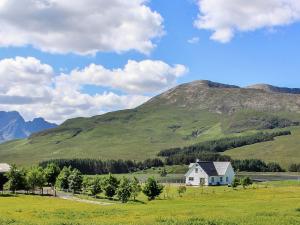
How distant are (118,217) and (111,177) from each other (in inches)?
2409

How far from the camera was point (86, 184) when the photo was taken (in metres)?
134

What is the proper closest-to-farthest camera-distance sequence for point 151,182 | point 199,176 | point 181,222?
point 181,222 → point 151,182 → point 199,176

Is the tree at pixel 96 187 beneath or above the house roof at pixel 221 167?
beneath

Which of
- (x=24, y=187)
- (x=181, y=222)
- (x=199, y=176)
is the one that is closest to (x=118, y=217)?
(x=181, y=222)

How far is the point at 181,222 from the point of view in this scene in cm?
4938

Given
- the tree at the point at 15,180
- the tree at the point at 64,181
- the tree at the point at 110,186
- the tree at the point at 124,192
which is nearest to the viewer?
the tree at the point at 124,192

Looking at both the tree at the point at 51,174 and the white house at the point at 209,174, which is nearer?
the tree at the point at 51,174

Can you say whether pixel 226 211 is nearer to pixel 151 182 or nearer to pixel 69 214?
pixel 69 214

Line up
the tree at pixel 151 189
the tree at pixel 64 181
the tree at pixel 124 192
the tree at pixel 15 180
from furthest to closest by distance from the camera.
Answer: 1. the tree at pixel 64 181
2. the tree at pixel 15 180
3. the tree at pixel 151 189
4. the tree at pixel 124 192

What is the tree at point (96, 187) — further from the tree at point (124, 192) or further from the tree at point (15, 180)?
the tree at point (15, 180)

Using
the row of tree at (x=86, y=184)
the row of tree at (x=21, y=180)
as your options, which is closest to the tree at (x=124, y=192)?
the row of tree at (x=86, y=184)

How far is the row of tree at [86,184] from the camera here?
359 feet

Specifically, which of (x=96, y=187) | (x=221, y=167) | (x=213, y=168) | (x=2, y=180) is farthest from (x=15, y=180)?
(x=221, y=167)

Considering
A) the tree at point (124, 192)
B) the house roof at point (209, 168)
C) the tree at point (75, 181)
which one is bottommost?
the tree at point (124, 192)
